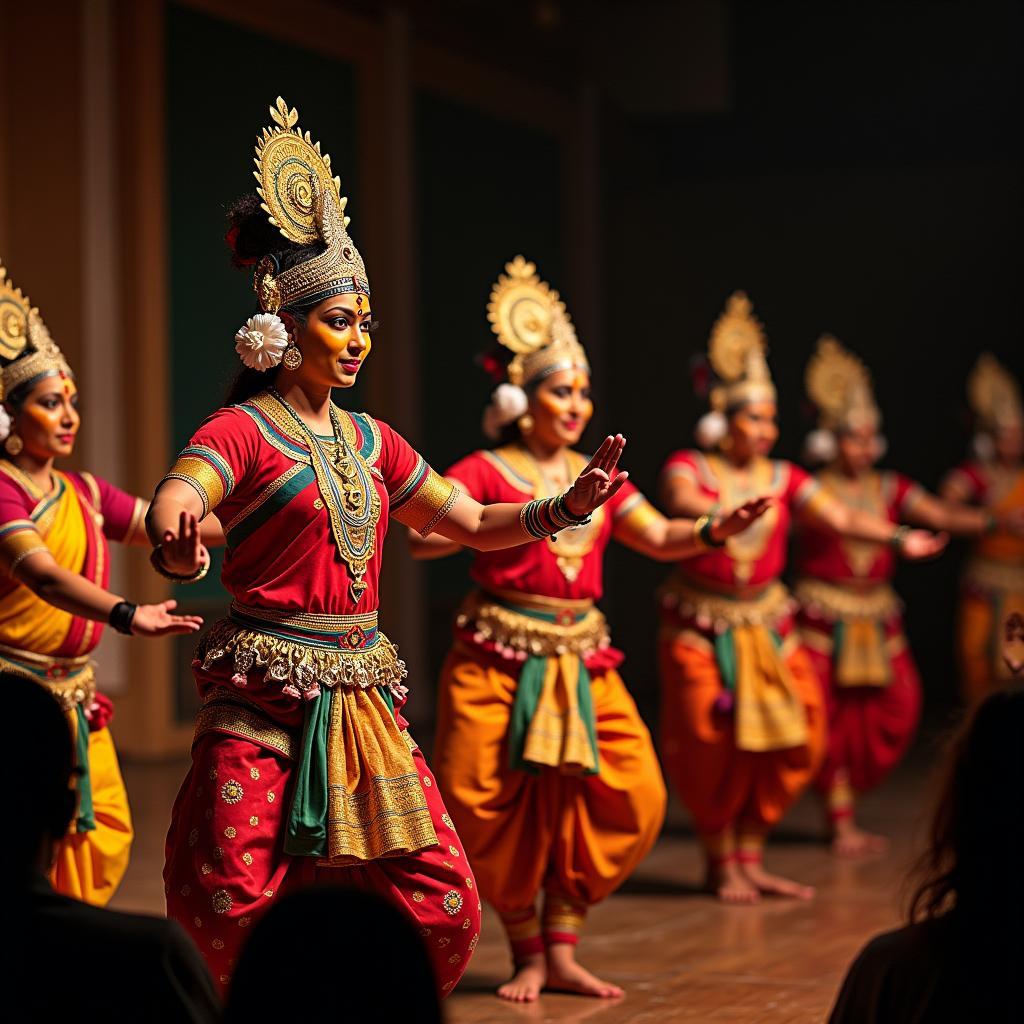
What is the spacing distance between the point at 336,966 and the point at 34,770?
15.3 inches

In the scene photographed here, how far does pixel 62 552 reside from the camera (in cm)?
358

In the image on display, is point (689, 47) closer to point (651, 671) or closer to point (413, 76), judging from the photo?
point (413, 76)

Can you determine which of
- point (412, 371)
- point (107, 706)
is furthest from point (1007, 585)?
point (107, 706)

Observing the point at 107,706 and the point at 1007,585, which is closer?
the point at 107,706

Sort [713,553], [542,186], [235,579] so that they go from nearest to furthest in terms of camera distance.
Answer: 1. [235,579]
2. [713,553]
3. [542,186]

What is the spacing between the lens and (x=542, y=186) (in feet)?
31.0

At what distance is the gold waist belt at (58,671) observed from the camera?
11.6 feet

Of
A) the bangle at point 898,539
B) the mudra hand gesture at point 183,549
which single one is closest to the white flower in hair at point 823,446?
the bangle at point 898,539

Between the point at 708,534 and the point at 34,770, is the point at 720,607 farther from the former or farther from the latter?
the point at 34,770

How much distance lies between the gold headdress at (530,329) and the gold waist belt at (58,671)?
1.20 meters

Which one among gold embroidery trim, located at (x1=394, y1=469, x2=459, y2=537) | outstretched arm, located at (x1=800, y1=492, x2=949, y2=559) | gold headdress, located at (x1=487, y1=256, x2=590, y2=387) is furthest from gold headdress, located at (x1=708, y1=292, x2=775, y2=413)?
gold embroidery trim, located at (x1=394, y1=469, x2=459, y2=537)

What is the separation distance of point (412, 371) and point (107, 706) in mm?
4829

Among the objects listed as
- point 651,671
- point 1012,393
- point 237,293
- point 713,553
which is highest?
point 237,293

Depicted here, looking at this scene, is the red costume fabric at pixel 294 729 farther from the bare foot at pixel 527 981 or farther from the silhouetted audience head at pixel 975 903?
the silhouetted audience head at pixel 975 903
